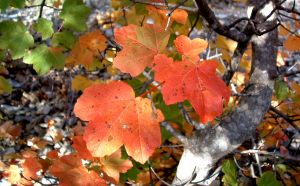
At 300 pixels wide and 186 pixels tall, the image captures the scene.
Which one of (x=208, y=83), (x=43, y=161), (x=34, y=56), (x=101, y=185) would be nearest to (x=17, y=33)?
(x=34, y=56)

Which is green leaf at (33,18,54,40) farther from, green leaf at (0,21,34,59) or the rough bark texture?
the rough bark texture

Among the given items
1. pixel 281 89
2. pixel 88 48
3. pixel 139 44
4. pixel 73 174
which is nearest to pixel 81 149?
pixel 73 174

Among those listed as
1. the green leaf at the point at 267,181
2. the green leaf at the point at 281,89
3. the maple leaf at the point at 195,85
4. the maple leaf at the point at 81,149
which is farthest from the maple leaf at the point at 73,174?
the green leaf at the point at 281,89

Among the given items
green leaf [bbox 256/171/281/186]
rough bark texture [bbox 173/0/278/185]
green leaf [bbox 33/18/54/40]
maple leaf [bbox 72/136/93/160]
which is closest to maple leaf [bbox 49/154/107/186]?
maple leaf [bbox 72/136/93/160]

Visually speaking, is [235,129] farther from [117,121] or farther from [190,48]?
[117,121]

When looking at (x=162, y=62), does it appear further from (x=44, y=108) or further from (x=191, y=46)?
(x=44, y=108)

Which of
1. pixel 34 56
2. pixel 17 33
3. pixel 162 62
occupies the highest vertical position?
pixel 162 62
